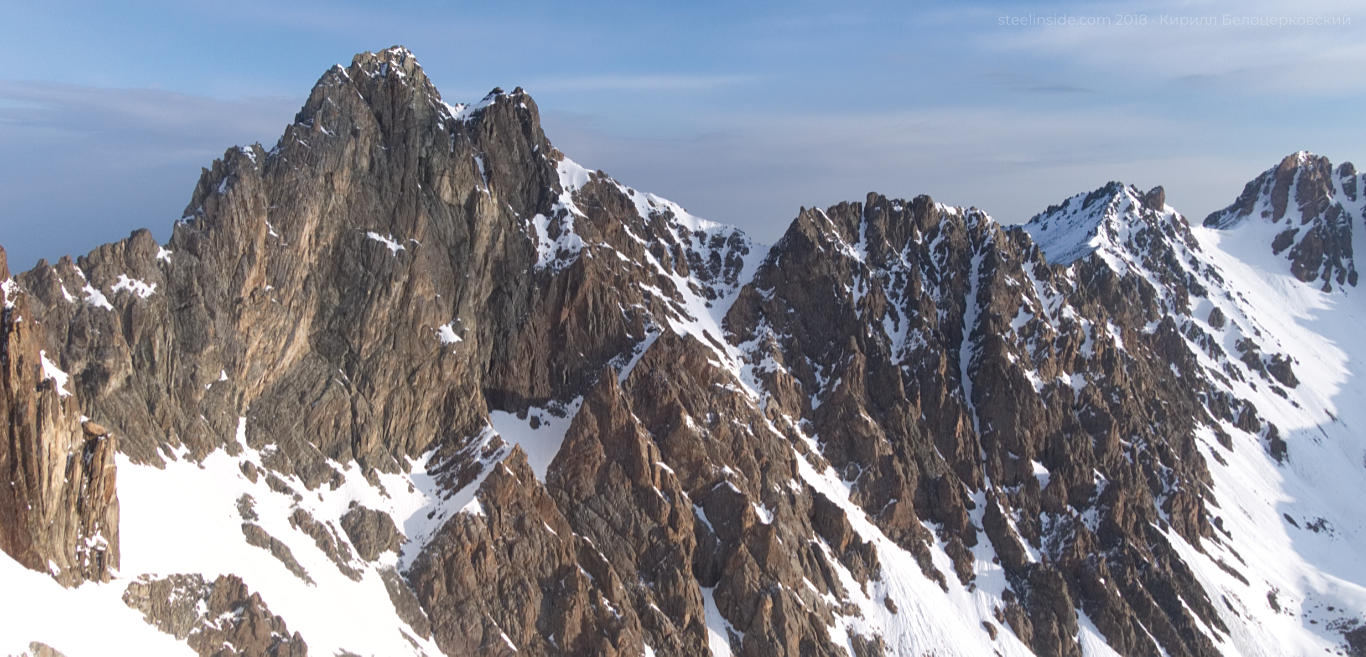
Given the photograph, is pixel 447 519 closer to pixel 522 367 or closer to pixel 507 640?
pixel 507 640

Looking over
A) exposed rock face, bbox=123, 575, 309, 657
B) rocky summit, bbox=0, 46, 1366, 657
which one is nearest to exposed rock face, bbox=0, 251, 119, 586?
rocky summit, bbox=0, 46, 1366, 657

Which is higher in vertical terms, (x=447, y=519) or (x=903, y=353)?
(x=903, y=353)

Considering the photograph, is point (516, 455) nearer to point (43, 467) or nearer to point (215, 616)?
point (215, 616)

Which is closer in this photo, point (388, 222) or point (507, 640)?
point (507, 640)

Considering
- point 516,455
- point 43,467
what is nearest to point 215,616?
point 43,467

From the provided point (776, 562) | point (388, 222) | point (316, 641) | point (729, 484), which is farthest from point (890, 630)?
point (388, 222)

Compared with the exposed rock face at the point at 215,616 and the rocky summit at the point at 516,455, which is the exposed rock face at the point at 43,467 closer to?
the rocky summit at the point at 516,455

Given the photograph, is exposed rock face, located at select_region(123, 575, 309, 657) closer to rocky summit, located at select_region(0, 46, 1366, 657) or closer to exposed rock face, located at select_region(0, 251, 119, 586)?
rocky summit, located at select_region(0, 46, 1366, 657)

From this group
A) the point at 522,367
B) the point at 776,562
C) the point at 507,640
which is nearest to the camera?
the point at 507,640
